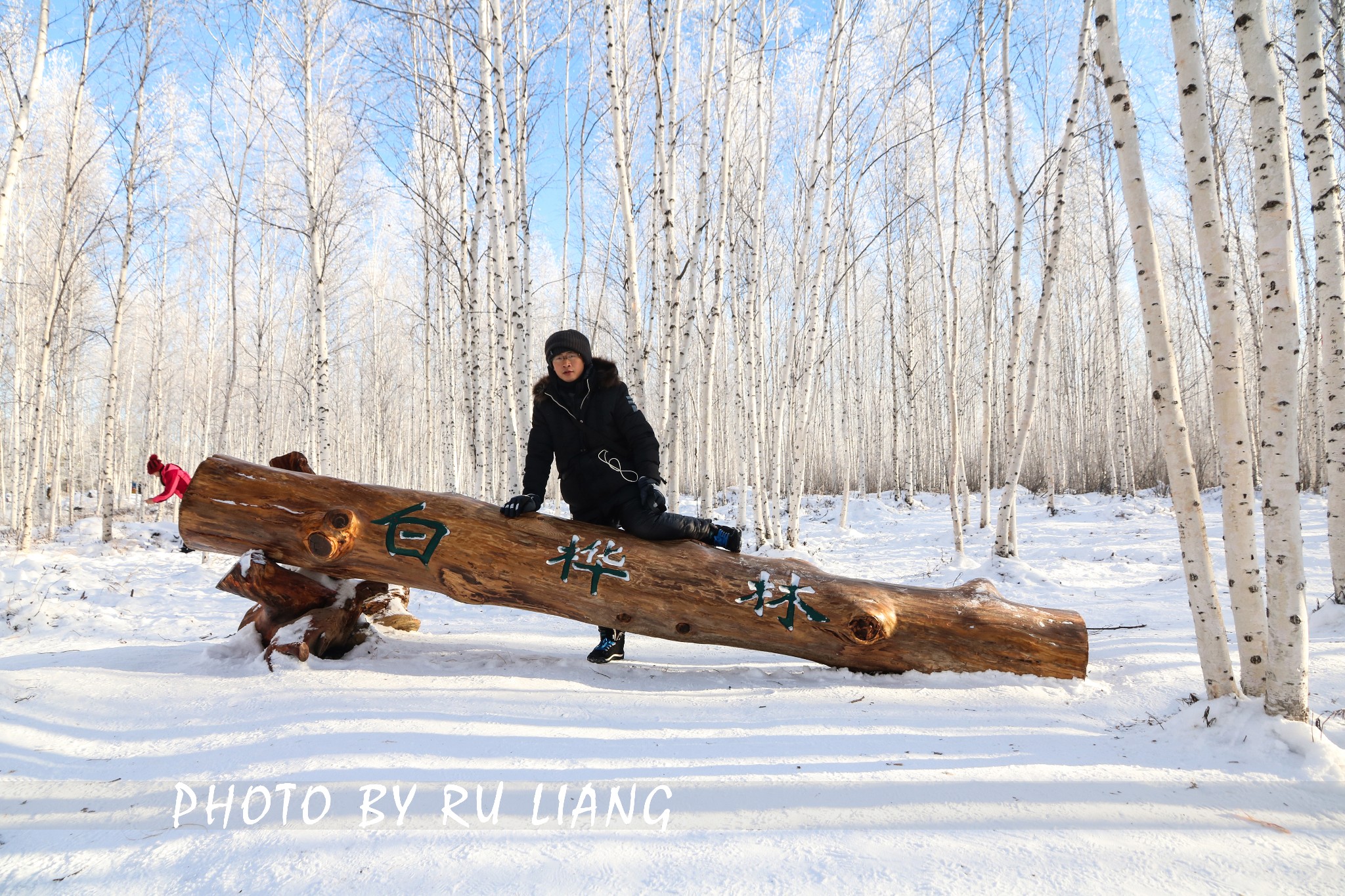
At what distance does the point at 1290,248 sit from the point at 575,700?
3.25 m

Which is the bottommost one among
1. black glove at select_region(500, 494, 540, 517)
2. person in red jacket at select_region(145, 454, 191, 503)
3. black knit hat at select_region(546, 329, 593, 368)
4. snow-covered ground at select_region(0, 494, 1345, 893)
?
snow-covered ground at select_region(0, 494, 1345, 893)

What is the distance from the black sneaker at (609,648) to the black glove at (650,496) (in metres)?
0.75

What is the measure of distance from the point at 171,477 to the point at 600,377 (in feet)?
7.29

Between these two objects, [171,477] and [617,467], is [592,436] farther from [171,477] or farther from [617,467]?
[171,477]

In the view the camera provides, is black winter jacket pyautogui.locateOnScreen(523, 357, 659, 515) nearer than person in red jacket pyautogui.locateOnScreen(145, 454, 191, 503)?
No

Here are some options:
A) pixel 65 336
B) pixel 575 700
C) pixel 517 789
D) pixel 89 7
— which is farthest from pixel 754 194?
pixel 65 336

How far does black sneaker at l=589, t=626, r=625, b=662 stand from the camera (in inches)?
136

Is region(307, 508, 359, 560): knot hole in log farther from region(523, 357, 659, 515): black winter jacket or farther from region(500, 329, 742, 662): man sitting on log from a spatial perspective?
region(523, 357, 659, 515): black winter jacket

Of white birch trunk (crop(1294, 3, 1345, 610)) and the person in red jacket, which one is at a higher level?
white birch trunk (crop(1294, 3, 1345, 610))

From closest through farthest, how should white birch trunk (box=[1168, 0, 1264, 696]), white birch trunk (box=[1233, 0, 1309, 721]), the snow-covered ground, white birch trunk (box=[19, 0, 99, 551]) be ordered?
the snow-covered ground → white birch trunk (box=[1233, 0, 1309, 721]) → white birch trunk (box=[1168, 0, 1264, 696]) → white birch trunk (box=[19, 0, 99, 551])

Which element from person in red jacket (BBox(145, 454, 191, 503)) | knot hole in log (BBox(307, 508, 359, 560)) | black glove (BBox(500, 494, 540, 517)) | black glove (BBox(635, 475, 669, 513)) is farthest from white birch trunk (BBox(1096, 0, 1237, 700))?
person in red jacket (BBox(145, 454, 191, 503))

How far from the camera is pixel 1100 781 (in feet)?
6.51

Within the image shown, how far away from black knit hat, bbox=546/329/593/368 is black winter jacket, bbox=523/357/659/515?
10 cm

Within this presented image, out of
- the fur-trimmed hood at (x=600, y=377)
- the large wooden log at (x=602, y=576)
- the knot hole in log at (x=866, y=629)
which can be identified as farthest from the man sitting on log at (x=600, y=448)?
the knot hole in log at (x=866, y=629)
